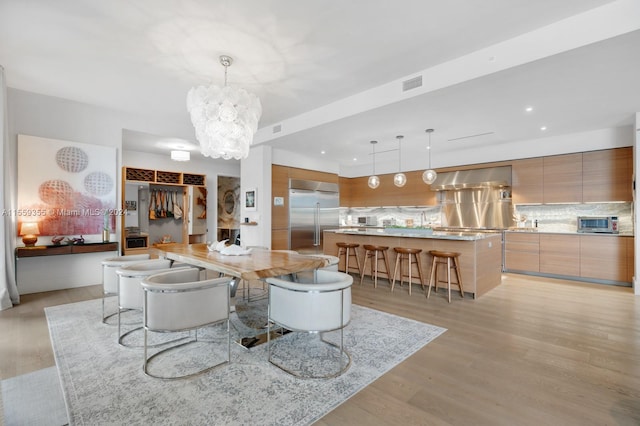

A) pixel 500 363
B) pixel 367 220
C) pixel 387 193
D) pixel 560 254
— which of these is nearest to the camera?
pixel 500 363

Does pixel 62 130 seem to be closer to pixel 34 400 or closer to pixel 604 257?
pixel 34 400

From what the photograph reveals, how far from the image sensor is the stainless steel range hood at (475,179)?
21.6 feet

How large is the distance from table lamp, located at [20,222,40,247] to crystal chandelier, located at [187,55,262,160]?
323 centimetres

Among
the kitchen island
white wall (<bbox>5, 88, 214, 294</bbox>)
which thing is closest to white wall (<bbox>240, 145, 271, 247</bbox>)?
white wall (<bbox>5, 88, 214, 294</bbox>)

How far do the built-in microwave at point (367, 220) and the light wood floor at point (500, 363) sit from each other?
502 centimetres

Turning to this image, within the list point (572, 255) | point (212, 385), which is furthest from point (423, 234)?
point (212, 385)

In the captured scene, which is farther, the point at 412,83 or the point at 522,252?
the point at 522,252

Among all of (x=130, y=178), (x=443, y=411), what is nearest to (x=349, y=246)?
(x=443, y=411)

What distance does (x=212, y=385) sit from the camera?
2162mm

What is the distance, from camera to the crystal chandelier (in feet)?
10.2

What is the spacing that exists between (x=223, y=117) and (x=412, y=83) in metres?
2.39

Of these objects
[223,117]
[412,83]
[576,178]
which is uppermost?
[412,83]

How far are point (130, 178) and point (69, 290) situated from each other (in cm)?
327

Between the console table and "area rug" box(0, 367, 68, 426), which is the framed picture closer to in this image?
the console table
